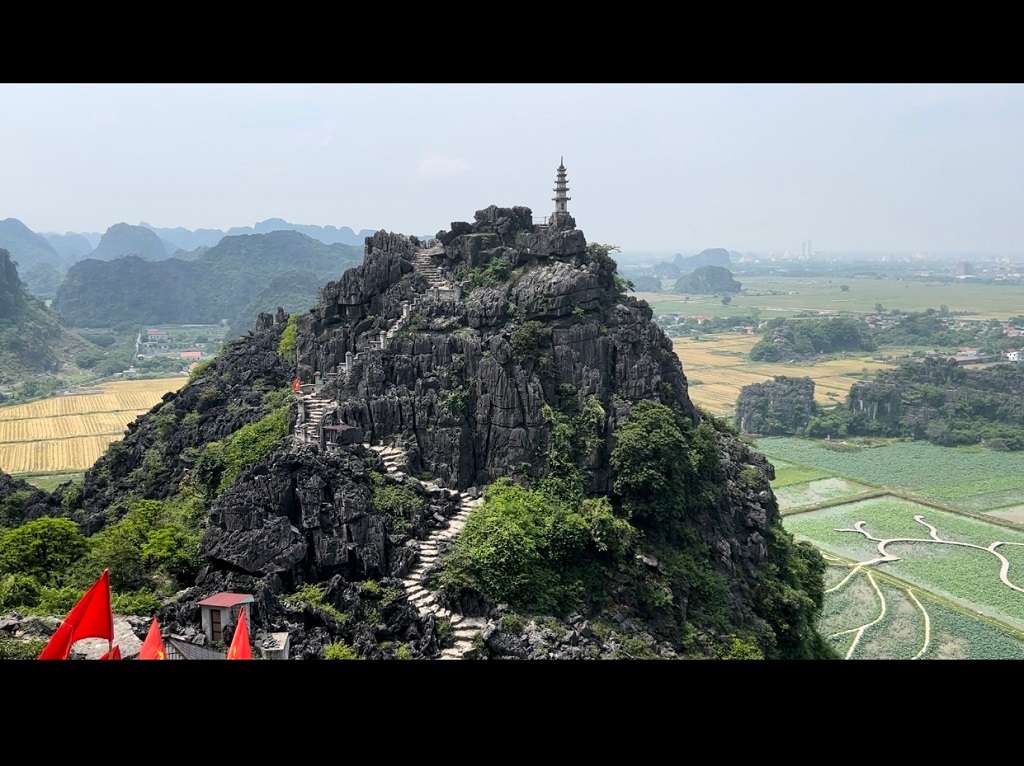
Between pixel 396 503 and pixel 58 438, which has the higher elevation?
pixel 396 503

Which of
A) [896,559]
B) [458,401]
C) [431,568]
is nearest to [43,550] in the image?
[431,568]

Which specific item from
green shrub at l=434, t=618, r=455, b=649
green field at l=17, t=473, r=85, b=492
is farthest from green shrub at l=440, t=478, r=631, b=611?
green field at l=17, t=473, r=85, b=492

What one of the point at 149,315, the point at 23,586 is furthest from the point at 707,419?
the point at 149,315

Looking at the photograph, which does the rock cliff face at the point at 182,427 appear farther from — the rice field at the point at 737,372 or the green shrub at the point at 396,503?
the rice field at the point at 737,372

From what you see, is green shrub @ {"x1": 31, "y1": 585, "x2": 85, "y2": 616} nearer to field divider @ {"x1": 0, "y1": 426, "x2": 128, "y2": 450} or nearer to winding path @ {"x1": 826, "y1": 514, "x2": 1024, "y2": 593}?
winding path @ {"x1": 826, "y1": 514, "x2": 1024, "y2": 593}

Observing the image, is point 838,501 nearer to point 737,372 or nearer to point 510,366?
point 510,366

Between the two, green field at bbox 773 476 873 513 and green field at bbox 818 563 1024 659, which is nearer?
green field at bbox 818 563 1024 659
